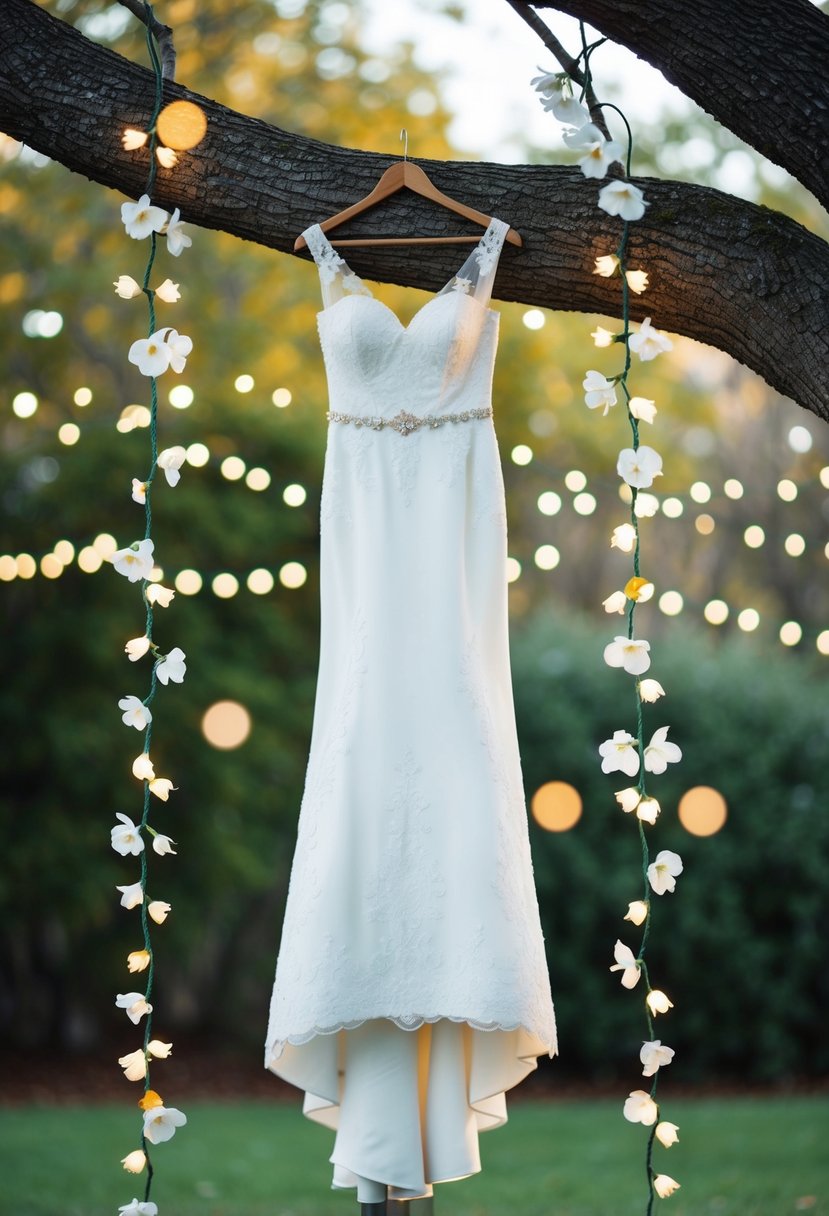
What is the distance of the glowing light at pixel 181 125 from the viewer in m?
2.30

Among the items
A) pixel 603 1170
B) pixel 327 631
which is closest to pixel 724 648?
pixel 603 1170

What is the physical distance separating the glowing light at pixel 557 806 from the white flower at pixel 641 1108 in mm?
4426

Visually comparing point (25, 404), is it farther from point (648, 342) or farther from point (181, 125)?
point (648, 342)

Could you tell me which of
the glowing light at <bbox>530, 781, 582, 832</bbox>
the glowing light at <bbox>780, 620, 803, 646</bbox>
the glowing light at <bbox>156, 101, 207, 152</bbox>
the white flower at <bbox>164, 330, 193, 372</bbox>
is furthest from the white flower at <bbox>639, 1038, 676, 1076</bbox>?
the glowing light at <bbox>530, 781, 582, 832</bbox>

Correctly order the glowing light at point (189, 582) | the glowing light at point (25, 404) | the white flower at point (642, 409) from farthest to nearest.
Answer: the glowing light at point (189, 582), the glowing light at point (25, 404), the white flower at point (642, 409)

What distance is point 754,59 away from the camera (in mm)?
2094

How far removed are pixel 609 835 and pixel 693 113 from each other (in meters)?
3.81

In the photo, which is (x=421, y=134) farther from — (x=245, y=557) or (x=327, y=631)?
(x=327, y=631)

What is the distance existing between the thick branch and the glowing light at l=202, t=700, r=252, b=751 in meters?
4.65

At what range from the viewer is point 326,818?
2.18 meters

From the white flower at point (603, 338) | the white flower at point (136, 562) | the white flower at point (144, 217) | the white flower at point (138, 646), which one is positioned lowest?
the white flower at point (138, 646)

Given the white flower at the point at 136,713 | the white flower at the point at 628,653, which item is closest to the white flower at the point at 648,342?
the white flower at the point at 628,653

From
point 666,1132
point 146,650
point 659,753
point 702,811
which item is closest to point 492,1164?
point 702,811

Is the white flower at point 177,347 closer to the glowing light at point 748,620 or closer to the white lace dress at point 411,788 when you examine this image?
the white lace dress at point 411,788
